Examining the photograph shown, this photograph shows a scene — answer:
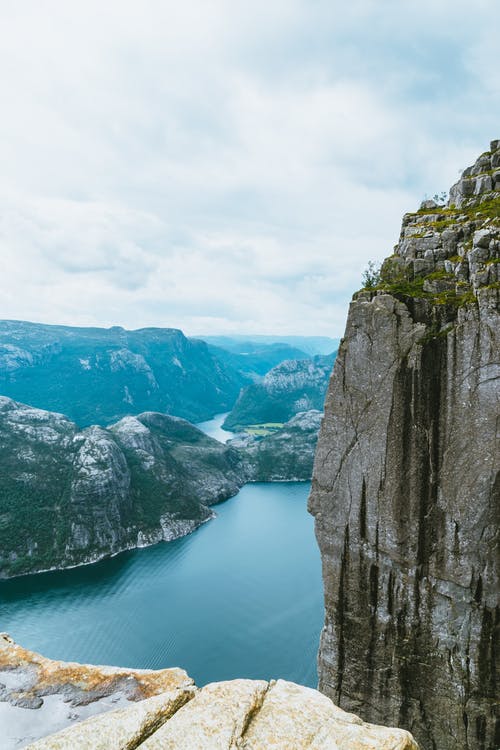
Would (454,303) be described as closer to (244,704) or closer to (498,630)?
(498,630)

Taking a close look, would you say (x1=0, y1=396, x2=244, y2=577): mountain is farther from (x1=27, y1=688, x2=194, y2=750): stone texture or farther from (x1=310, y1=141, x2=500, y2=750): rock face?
(x1=27, y1=688, x2=194, y2=750): stone texture

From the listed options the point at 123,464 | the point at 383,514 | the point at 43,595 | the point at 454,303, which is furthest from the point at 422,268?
the point at 123,464

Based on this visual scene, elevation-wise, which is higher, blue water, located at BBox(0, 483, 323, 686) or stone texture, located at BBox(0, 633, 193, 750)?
stone texture, located at BBox(0, 633, 193, 750)

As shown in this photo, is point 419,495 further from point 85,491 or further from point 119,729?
point 85,491

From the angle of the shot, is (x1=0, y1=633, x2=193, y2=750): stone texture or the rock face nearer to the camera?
(x1=0, y1=633, x2=193, y2=750): stone texture

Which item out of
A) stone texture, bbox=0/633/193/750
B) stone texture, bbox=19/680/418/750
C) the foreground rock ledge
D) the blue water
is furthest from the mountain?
stone texture, bbox=19/680/418/750

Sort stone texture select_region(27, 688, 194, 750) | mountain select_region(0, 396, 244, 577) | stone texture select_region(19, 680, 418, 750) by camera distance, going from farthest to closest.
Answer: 1. mountain select_region(0, 396, 244, 577)
2. stone texture select_region(27, 688, 194, 750)
3. stone texture select_region(19, 680, 418, 750)

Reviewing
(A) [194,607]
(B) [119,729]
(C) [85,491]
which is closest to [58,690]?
(B) [119,729]
